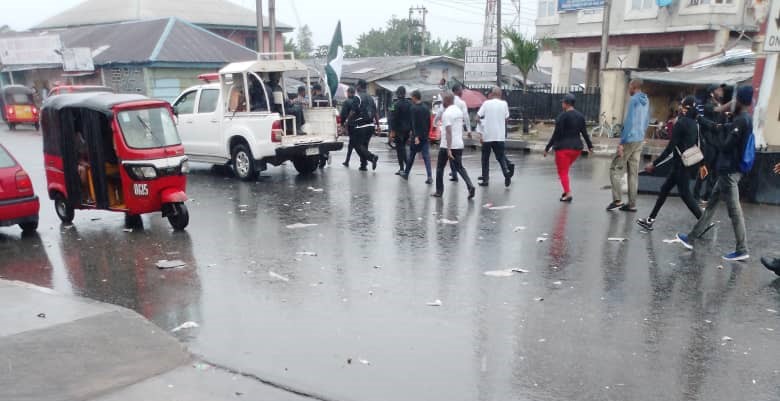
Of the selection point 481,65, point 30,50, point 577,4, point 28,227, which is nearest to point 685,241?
point 28,227

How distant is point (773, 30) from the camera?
11.4m

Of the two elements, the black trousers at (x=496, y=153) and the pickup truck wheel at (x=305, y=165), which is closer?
the black trousers at (x=496, y=153)

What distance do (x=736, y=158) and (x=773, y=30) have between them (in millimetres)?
5954

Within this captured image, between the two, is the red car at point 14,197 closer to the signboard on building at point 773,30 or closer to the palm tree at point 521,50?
the signboard on building at point 773,30

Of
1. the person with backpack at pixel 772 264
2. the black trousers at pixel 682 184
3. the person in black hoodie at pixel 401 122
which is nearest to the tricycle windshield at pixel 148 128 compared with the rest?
the person in black hoodie at pixel 401 122

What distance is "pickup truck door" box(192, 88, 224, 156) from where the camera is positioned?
1359 cm

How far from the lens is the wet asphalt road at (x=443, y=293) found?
14.8ft

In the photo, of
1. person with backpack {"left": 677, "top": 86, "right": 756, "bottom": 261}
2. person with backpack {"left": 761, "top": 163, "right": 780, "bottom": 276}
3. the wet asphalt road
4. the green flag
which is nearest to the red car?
the wet asphalt road

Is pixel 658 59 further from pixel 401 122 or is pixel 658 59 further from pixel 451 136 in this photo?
pixel 451 136

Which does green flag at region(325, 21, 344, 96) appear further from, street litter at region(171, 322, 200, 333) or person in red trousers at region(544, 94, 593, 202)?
street litter at region(171, 322, 200, 333)

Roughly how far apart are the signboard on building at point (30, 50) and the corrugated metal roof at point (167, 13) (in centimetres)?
844

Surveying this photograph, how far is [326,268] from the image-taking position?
7.05 m

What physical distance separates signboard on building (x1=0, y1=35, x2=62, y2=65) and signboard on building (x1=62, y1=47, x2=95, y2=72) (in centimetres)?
210

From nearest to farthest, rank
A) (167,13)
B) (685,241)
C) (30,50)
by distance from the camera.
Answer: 1. (685,241)
2. (30,50)
3. (167,13)
